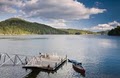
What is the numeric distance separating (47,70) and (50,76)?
1.87m

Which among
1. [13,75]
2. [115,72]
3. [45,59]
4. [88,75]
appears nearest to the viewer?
[13,75]

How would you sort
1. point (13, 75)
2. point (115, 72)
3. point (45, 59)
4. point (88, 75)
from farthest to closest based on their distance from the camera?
point (45, 59) → point (115, 72) → point (88, 75) → point (13, 75)

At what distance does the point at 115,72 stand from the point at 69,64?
1860 centimetres

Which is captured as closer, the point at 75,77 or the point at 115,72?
the point at 75,77

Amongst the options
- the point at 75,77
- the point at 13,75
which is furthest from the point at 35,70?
the point at 75,77

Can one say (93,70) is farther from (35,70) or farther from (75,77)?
(35,70)

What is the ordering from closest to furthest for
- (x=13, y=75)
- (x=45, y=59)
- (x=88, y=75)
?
1. (x=13, y=75)
2. (x=88, y=75)
3. (x=45, y=59)

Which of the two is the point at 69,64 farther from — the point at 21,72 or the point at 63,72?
the point at 21,72

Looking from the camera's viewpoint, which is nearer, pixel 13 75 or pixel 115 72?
pixel 13 75

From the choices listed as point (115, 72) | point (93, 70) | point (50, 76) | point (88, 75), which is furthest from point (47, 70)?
point (115, 72)

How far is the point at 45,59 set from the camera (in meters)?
71.0

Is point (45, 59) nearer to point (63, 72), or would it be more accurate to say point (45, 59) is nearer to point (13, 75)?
point (63, 72)

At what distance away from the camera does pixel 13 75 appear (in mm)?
54312

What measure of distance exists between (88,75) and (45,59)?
1906 centimetres
